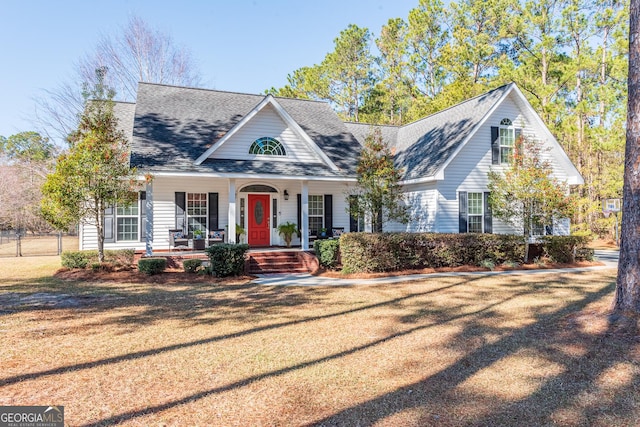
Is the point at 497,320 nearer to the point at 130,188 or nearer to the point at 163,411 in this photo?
the point at 163,411

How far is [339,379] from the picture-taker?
426 cm

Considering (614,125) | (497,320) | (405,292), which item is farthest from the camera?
(614,125)

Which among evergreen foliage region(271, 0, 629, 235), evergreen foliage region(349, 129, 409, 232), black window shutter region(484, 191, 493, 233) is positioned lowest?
black window shutter region(484, 191, 493, 233)

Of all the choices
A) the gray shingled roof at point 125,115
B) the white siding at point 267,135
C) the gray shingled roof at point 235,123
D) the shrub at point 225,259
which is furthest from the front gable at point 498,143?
the gray shingled roof at point 125,115

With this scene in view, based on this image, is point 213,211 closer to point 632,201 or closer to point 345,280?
point 345,280

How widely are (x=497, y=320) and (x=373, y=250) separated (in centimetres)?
540

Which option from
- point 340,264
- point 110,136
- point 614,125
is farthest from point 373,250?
point 614,125

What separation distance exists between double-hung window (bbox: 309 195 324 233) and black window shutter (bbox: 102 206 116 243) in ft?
23.6

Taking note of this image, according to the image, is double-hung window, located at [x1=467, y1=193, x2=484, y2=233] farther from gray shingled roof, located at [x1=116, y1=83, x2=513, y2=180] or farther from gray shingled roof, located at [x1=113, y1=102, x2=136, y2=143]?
gray shingled roof, located at [x1=113, y1=102, x2=136, y2=143]

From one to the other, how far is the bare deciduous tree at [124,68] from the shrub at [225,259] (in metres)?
20.7

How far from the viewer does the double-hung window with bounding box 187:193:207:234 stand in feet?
47.0

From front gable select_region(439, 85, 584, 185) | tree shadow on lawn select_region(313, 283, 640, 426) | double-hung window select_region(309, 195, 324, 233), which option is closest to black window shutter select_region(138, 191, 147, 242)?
double-hung window select_region(309, 195, 324, 233)

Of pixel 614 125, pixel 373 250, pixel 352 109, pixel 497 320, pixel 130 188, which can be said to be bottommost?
pixel 497 320

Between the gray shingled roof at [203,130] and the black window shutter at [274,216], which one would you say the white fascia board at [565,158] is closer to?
the gray shingled roof at [203,130]
